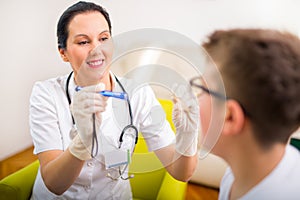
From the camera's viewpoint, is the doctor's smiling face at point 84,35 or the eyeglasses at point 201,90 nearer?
the eyeglasses at point 201,90

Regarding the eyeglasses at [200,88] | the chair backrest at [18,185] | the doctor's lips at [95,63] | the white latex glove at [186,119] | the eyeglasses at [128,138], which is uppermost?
the eyeglasses at [200,88]

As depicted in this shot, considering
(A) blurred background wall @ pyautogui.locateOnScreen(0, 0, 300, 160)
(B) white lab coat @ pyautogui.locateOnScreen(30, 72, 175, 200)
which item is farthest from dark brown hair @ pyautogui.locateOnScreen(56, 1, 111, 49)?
(A) blurred background wall @ pyautogui.locateOnScreen(0, 0, 300, 160)

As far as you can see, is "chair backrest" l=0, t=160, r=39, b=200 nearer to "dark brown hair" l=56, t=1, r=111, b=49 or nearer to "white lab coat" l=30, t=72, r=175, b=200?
"white lab coat" l=30, t=72, r=175, b=200

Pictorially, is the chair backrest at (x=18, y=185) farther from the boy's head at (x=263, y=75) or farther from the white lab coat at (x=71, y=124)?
the boy's head at (x=263, y=75)

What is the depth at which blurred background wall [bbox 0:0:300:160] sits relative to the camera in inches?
56.2

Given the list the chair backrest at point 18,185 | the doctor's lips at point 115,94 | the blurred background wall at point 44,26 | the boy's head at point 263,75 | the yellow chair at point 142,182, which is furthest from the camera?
the blurred background wall at point 44,26

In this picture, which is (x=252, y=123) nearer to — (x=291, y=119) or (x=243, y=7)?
(x=291, y=119)

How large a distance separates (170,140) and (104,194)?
0.28 m

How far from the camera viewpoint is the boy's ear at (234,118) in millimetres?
538

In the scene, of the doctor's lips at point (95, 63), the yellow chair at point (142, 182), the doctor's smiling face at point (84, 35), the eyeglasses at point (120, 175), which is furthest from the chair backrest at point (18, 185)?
the doctor's lips at point (95, 63)

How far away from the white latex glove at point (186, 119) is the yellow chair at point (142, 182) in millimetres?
58

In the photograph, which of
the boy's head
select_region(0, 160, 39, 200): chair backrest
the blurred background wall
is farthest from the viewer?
the blurred background wall

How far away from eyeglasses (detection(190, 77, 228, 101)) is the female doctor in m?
0.04

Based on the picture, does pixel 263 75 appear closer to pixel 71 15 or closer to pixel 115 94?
pixel 115 94
